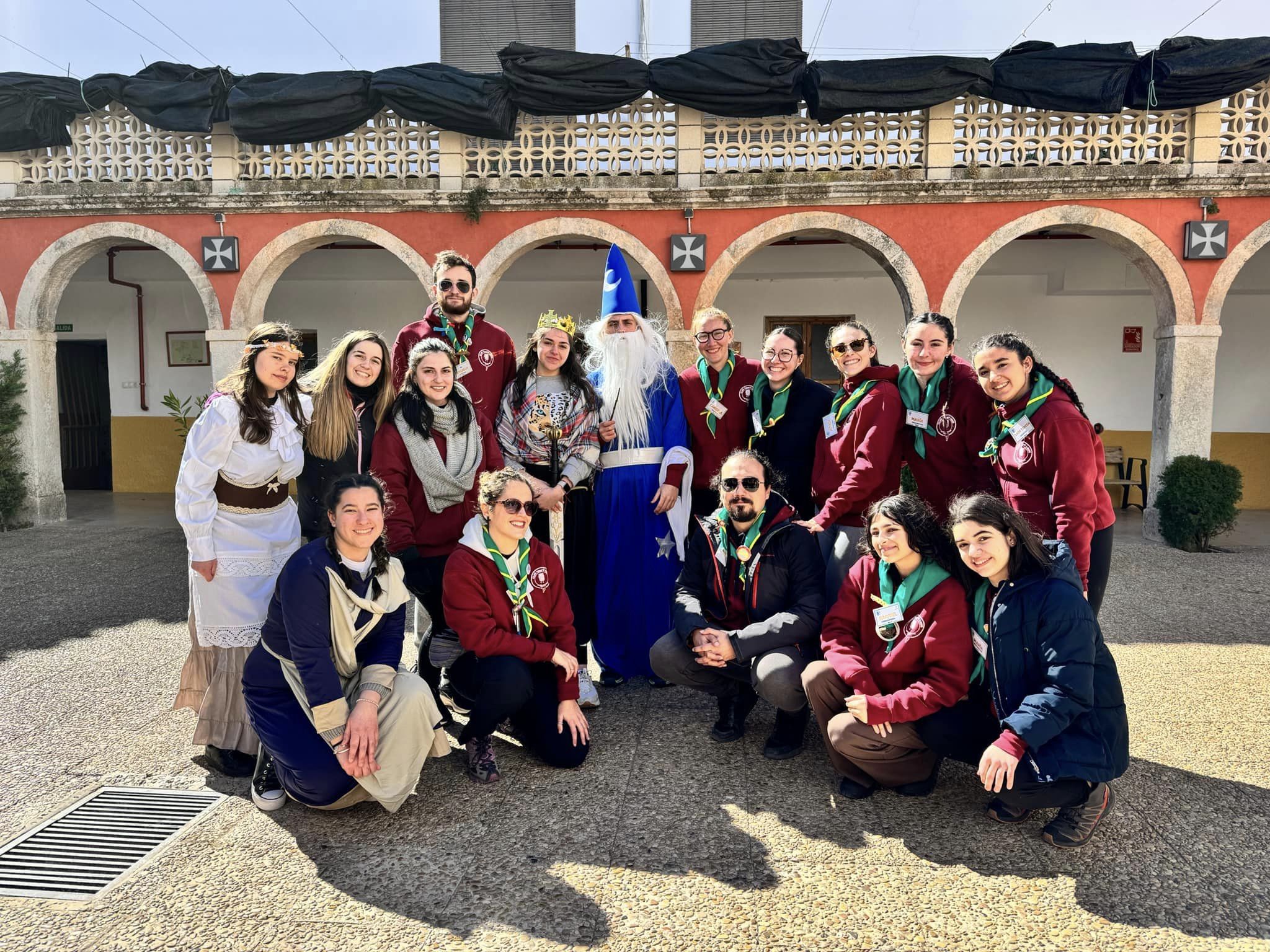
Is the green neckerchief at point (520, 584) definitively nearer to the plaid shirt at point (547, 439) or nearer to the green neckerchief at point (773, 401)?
the plaid shirt at point (547, 439)

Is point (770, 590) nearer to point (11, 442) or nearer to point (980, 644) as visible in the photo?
point (980, 644)

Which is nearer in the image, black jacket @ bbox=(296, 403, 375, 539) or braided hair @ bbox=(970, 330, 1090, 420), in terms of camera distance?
braided hair @ bbox=(970, 330, 1090, 420)

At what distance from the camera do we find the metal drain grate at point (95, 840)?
2.53 metres

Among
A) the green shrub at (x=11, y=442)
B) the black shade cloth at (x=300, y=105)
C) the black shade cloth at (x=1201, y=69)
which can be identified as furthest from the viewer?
the green shrub at (x=11, y=442)

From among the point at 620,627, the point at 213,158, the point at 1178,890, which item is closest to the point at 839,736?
the point at 1178,890

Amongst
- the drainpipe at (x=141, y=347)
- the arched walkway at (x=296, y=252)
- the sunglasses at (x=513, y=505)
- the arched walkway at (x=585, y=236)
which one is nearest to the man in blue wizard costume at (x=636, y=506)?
the sunglasses at (x=513, y=505)

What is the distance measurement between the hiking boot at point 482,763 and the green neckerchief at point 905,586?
1581mm

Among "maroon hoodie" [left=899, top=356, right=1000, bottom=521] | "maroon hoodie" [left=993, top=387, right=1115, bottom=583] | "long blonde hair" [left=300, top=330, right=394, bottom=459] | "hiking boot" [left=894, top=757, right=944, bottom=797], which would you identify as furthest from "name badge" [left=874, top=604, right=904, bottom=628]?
"long blonde hair" [left=300, top=330, right=394, bottom=459]

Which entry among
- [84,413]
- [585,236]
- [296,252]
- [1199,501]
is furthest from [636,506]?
[84,413]

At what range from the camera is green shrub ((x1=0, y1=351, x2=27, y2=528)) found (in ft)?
31.3

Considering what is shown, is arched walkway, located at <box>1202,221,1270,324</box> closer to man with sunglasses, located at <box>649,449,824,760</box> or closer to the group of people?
the group of people

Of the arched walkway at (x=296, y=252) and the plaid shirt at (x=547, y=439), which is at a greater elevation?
the arched walkway at (x=296, y=252)

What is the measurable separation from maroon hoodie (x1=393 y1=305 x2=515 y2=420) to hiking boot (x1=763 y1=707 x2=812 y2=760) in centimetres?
214

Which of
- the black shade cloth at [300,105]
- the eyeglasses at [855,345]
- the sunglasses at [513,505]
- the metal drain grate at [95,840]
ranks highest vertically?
the black shade cloth at [300,105]
